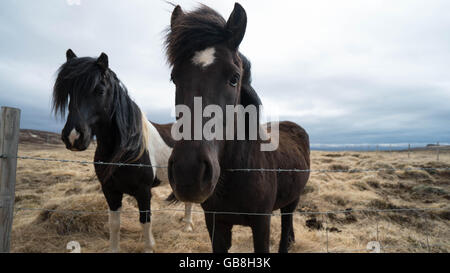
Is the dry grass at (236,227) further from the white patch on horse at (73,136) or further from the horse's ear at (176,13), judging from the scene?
the horse's ear at (176,13)

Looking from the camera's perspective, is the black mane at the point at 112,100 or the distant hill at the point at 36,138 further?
the distant hill at the point at 36,138

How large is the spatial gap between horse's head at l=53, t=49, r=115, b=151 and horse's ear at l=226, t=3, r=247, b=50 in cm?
208

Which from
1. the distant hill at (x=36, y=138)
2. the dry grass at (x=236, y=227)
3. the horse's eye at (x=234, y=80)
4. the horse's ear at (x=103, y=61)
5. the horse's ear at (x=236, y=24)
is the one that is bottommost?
the dry grass at (x=236, y=227)

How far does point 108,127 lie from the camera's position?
3.20 meters

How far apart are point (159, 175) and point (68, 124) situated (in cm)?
170

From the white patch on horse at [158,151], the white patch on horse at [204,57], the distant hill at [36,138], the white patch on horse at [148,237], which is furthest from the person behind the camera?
the distant hill at [36,138]

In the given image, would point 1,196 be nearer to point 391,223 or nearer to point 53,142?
point 391,223

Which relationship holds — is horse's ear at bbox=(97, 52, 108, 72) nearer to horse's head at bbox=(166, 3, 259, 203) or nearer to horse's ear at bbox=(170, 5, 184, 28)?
horse's ear at bbox=(170, 5, 184, 28)

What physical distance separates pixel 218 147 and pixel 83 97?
2.25m

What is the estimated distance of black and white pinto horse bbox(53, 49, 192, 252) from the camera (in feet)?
9.09

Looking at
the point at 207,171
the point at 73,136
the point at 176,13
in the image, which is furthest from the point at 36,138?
the point at 207,171

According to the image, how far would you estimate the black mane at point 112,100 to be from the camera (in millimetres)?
2852

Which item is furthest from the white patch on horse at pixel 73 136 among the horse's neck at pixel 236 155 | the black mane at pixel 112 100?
the horse's neck at pixel 236 155

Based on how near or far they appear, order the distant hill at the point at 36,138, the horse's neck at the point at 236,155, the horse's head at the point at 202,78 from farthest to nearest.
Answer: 1. the distant hill at the point at 36,138
2. the horse's neck at the point at 236,155
3. the horse's head at the point at 202,78
